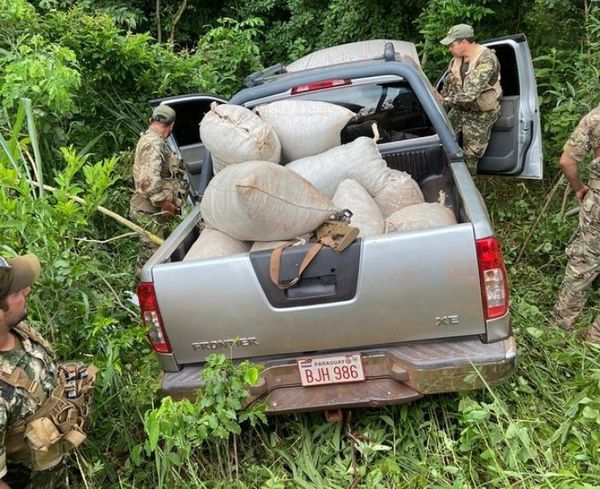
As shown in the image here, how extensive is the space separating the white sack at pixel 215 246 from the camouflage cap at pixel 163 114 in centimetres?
217

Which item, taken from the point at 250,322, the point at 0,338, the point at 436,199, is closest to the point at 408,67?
the point at 436,199

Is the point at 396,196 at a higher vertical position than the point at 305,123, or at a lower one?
lower

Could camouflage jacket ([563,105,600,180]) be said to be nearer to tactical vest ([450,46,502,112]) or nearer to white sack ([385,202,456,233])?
white sack ([385,202,456,233])

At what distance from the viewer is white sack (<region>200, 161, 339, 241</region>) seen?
8.13 ft

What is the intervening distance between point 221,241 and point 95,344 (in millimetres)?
956

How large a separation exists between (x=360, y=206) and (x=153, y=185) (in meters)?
2.40

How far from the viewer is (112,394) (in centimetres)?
304

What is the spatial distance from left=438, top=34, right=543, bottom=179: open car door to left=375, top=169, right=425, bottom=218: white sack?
170 cm

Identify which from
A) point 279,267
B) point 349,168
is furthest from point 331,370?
point 349,168

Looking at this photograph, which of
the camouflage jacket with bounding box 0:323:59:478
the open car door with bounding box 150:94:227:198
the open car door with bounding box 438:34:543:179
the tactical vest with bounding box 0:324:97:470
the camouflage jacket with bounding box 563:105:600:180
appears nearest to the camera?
the camouflage jacket with bounding box 0:323:59:478

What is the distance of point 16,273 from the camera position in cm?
221

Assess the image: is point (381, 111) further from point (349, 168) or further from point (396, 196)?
point (396, 196)

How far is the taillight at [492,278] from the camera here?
7.52ft

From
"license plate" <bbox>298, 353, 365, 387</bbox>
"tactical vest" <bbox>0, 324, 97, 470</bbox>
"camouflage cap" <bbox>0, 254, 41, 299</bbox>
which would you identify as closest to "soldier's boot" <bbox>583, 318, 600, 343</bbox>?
"license plate" <bbox>298, 353, 365, 387</bbox>
